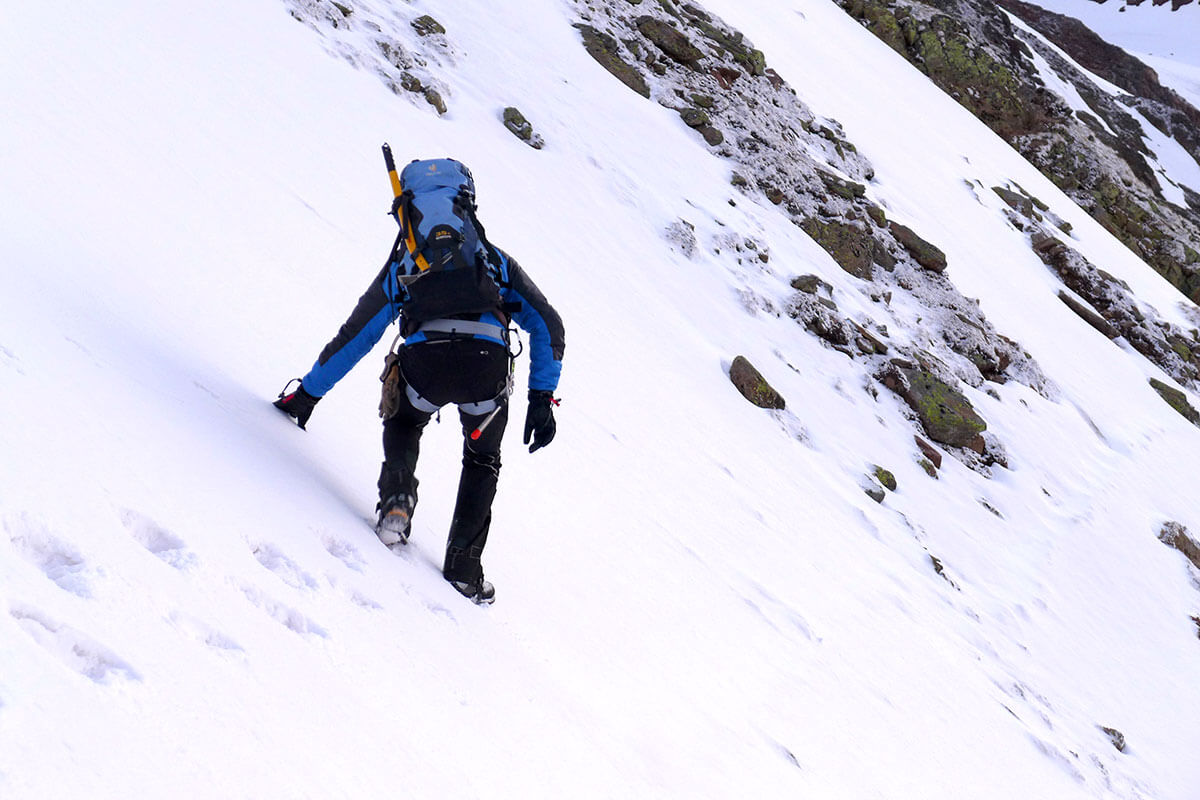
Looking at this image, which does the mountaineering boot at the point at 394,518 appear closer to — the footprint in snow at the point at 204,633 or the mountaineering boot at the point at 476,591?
the mountaineering boot at the point at 476,591

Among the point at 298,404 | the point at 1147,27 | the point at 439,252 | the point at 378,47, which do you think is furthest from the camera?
the point at 1147,27

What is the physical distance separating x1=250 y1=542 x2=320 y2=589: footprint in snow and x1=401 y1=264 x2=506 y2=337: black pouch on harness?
1356mm

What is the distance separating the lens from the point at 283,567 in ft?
10.4

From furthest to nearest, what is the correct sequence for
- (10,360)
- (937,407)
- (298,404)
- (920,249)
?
(920,249), (937,407), (298,404), (10,360)

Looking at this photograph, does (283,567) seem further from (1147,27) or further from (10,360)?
(1147,27)

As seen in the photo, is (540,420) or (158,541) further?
(540,420)

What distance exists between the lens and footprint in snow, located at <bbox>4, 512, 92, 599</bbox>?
2.33m

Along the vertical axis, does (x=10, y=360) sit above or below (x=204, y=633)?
below

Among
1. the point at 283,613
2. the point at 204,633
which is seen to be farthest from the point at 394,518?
the point at 204,633

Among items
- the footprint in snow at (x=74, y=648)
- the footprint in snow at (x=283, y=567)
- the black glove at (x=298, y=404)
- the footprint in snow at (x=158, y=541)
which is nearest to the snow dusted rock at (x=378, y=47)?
the black glove at (x=298, y=404)

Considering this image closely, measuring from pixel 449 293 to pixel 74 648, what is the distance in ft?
7.50

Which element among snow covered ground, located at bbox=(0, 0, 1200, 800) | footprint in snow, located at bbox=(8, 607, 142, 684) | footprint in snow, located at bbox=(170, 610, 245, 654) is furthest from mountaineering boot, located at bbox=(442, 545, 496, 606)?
footprint in snow, located at bbox=(8, 607, 142, 684)

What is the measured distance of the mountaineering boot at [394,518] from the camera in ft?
13.2

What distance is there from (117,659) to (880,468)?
1053cm
